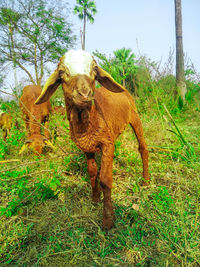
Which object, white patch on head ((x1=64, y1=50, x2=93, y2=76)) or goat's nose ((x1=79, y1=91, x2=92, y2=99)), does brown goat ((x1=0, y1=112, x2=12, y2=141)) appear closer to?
white patch on head ((x1=64, y1=50, x2=93, y2=76))

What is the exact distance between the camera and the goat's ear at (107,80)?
1732 mm

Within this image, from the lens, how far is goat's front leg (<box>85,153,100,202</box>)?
2.14m

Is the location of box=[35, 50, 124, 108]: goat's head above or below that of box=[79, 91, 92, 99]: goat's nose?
above

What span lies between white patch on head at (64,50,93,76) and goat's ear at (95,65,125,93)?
19 centimetres

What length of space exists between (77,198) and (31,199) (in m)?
0.62

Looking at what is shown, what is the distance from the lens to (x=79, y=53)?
5.01 ft

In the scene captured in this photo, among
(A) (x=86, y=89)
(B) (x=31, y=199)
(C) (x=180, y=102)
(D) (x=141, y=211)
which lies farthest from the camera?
(C) (x=180, y=102)

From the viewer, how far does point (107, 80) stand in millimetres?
1801

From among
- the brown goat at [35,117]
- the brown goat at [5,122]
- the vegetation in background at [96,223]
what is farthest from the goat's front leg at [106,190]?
the brown goat at [5,122]

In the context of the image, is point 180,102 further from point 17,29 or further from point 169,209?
point 17,29

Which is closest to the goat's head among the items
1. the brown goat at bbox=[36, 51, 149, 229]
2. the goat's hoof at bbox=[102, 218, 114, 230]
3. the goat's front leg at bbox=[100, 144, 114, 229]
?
the brown goat at bbox=[36, 51, 149, 229]

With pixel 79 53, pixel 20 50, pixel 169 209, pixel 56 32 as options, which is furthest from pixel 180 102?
pixel 20 50

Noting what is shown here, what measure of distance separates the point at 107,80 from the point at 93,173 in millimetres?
1144

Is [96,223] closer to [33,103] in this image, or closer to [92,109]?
[92,109]
